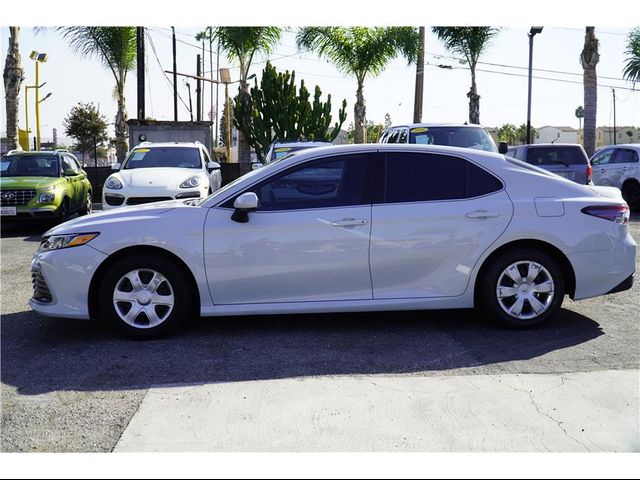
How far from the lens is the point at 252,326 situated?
5949mm

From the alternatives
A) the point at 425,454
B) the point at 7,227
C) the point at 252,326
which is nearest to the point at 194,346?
the point at 252,326

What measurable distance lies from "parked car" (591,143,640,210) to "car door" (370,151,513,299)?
11.8m

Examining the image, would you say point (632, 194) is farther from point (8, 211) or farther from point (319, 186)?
point (8, 211)

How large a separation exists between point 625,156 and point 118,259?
46.3 ft

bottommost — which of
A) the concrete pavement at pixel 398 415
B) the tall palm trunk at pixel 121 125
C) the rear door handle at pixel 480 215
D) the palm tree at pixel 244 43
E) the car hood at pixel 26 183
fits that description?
the concrete pavement at pixel 398 415

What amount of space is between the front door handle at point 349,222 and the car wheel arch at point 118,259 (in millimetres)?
1228

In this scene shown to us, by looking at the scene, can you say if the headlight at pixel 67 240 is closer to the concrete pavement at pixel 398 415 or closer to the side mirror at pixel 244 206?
the side mirror at pixel 244 206

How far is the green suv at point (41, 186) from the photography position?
12.9 metres

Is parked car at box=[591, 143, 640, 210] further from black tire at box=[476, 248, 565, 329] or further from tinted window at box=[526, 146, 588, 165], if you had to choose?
black tire at box=[476, 248, 565, 329]

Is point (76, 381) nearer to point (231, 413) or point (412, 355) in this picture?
point (231, 413)

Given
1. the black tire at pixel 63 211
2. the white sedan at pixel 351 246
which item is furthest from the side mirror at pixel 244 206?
the black tire at pixel 63 211

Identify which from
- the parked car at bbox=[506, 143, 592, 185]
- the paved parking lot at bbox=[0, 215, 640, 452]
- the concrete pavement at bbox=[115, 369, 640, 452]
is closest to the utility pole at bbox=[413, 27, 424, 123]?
the parked car at bbox=[506, 143, 592, 185]

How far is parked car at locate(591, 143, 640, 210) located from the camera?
52.3 ft

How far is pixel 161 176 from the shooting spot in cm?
1175
